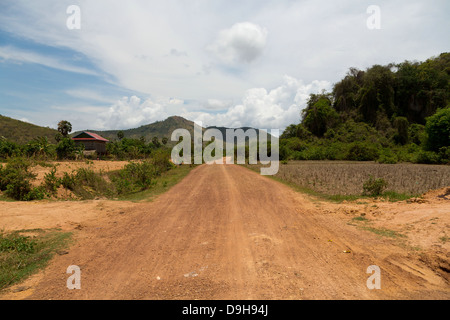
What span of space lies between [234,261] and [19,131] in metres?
64.2

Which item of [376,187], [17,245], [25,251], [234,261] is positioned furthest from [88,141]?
[234,261]

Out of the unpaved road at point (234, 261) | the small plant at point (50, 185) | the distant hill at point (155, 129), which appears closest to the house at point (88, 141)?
the small plant at point (50, 185)

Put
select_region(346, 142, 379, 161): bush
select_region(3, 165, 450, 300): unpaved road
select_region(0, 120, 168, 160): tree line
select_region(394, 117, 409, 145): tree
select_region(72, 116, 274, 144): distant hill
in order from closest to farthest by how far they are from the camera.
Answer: select_region(3, 165, 450, 300): unpaved road → select_region(0, 120, 168, 160): tree line → select_region(346, 142, 379, 161): bush → select_region(394, 117, 409, 145): tree → select_region(72, 116, 274, 144): distant hill

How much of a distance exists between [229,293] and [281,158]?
118 ft

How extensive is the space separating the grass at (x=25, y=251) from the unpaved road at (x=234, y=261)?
271mm

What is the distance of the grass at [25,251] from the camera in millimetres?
4195

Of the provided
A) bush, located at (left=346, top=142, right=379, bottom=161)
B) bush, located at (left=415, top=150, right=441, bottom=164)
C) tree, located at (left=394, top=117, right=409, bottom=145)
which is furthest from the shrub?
tree, located at (left=394, top=117, right=409, bottom=145)

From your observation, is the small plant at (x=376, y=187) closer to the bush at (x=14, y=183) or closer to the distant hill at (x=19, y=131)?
the bush at (x=14, y=183)

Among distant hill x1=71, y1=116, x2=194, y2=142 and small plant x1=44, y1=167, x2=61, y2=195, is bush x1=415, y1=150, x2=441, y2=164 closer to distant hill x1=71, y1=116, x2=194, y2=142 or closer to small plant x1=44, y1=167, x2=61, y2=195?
small plant x1=44, y1=167, x2=61, y2=195

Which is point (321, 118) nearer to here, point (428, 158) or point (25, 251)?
point (428, 158)

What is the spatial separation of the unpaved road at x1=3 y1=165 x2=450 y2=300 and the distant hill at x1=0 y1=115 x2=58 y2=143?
55.8m

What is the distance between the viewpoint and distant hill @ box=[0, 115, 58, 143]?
47.9 metres

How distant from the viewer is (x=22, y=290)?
3.76 metres
